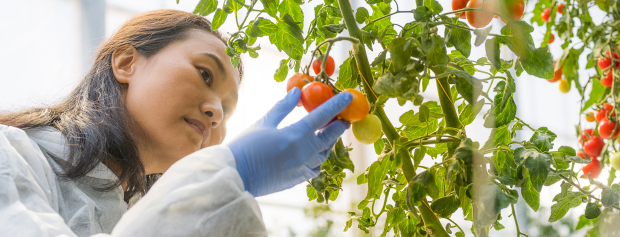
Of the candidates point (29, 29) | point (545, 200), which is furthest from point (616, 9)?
point (29, 29)

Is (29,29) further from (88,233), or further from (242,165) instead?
(242,165)

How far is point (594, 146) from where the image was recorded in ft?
1.36

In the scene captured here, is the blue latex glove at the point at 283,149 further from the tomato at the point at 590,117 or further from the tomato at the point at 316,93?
the tomato at the point at 590,117

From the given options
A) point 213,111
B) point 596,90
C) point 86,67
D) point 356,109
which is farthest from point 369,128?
point 86,67

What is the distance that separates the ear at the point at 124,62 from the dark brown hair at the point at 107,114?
1 centimetres

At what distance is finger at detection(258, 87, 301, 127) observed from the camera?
22.4 inches

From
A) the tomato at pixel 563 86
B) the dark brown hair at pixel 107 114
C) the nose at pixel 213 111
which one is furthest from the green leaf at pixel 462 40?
the dark brown hair at pixel 107 114

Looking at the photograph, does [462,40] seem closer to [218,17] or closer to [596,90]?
[596,90]

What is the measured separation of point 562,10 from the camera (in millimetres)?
277

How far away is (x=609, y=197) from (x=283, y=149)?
377 millimetres

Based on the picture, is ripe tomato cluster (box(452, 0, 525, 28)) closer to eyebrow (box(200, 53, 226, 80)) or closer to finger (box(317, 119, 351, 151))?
finger (box(317, 119, 351, 151))

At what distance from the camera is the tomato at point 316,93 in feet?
1.66

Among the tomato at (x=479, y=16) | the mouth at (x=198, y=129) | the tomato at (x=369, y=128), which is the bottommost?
the mouth at (x=198, y=129)

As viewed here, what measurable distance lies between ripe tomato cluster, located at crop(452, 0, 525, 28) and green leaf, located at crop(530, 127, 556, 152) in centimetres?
14
